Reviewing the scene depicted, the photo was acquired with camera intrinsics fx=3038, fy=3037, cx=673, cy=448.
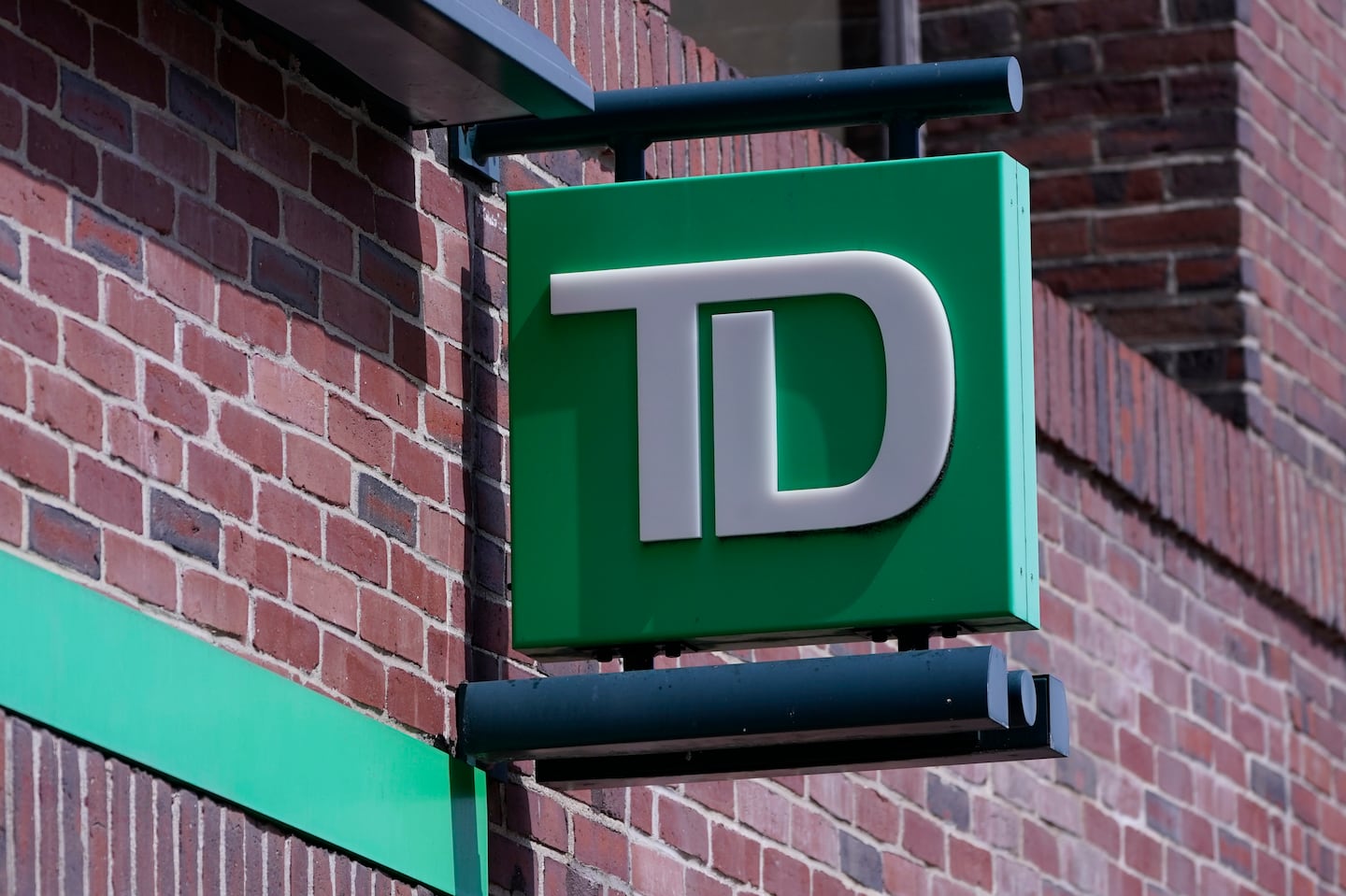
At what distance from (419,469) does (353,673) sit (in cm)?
37

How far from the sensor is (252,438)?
12.6ft

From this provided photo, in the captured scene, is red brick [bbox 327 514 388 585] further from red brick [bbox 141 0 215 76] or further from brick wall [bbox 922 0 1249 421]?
brick wall [bbox 922 0 1249 421]

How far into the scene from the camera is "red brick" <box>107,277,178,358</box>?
3609 mm

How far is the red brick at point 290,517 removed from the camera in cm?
386

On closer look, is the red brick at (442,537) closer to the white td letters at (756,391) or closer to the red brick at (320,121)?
the white td letters at (756,391)

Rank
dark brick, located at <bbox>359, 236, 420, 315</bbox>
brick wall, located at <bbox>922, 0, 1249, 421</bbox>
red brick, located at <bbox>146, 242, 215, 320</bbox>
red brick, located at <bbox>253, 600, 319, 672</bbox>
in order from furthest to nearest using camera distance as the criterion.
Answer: brick wall, located at <bbox>922, 0, 1249, 421</bbox> < dark brick, located at <bbox>359, 236, 420, 315</bbox> < red brick, located at <bbox>253, 600, 319, 672</bbox> < red brick, located at <bbox>146, 242, 215, 320</bbox>

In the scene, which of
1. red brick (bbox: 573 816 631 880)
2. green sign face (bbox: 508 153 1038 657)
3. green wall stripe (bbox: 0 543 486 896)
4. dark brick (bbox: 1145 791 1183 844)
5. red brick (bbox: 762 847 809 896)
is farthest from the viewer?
dark brick (bbox: 1145 791 1183 844)

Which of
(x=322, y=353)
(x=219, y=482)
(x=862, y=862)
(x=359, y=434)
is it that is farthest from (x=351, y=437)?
(x=862, y=862)

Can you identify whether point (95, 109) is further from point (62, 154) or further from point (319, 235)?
point (319, 235)

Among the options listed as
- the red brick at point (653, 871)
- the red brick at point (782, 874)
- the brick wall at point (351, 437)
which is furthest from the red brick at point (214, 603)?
the red brick at point (782, 874)

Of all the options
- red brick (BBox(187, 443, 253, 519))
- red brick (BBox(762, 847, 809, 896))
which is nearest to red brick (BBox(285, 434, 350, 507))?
red brick (BBox(187, 443, 253, 519))

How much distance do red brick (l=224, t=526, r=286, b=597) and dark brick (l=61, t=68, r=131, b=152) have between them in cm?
50

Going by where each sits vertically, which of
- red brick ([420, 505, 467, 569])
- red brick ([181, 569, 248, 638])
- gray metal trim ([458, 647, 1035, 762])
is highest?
red brick ([420, 505, 467, 569])

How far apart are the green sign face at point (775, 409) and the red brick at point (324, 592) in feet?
0.75
